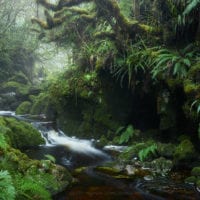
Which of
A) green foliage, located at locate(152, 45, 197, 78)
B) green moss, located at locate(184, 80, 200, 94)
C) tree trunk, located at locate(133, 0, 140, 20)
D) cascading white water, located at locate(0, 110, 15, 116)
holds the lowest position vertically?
cascading white water, located at locate(0, 110, 15, 116)

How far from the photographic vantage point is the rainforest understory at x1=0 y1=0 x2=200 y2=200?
325 inches

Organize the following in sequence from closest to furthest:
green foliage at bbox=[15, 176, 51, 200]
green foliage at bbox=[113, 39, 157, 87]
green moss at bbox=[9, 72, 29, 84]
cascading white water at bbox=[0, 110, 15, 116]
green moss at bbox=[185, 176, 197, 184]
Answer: green foliage at bbox=[15, 176, 51, 200]
green moss at bbox=[185, 176, 197, 184]
green foliage at bbox=[113, 39, 157, 87]
cascading white water at bbox=[0, 110, 15, 116]
green moss at bbox=[9, 72, 29, 84]

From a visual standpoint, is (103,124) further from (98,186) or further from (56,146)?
(98,186)

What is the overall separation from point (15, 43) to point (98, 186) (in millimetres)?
17803

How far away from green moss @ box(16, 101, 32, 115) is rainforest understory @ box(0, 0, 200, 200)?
3.98 feet

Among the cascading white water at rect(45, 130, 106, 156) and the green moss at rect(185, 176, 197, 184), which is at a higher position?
the cascading white water at rect(45, 130, 106, 156)

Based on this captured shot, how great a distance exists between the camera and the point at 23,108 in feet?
57.0

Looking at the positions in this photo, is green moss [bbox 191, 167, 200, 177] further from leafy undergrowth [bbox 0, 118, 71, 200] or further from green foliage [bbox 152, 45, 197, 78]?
leafy undergrowth [bbox 0, 118, 71, 200]

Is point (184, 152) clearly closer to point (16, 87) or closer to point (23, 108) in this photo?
point (23, 108)

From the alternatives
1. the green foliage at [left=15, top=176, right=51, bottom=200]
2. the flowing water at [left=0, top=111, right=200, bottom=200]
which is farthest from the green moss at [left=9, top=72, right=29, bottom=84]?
the green foliage at [left=15, top=176, right=51, bottom=200]

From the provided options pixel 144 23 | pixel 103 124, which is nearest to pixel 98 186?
pixel 103 124

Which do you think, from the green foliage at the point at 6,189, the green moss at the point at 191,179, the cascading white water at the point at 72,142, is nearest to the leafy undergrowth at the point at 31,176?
the green foliage at the point at 6,189

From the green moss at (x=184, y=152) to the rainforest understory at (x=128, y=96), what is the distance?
0.08 feet

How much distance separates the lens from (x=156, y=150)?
30.8 feet
